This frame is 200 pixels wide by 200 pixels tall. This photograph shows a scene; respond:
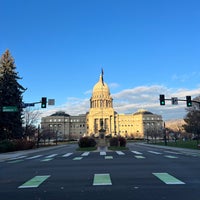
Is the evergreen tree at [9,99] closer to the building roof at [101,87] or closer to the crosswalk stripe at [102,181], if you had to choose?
the crosswalk stripe at [102,181]

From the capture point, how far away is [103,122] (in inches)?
6220

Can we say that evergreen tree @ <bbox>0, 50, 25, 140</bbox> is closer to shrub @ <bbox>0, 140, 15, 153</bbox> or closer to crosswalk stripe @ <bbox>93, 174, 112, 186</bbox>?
shrub @ <bbox>0, 140, 15, 153</bbox>

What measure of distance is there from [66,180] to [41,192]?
2434 millimetres

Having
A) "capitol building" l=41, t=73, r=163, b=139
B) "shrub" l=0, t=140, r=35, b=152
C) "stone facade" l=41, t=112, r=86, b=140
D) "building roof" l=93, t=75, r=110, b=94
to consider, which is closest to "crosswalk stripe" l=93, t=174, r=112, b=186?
"shrub" l=0, t=140, r=35, b=152

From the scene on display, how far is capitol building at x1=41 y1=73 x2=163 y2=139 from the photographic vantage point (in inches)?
6083

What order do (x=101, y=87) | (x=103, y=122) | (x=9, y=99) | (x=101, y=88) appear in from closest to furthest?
(x=9, y=99) → (x=101, y=88) → (x=101, y=87) → (x=103, y=122)

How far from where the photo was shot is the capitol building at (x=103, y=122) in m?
154

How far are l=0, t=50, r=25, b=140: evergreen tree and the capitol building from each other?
9697cm

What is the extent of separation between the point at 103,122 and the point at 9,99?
111865 mm

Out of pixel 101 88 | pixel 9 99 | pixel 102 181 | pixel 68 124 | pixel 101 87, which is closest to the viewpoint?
pixel 102 181

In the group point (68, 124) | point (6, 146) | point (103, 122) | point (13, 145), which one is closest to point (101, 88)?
point (103, 122)

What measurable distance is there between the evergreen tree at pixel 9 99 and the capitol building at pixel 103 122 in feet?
318

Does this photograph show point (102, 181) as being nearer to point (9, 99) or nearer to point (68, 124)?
point (9, 99)

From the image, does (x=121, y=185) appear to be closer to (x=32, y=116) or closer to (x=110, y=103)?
(x=32, y=116)
